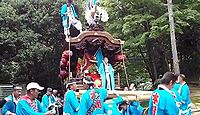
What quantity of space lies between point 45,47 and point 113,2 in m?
4.27

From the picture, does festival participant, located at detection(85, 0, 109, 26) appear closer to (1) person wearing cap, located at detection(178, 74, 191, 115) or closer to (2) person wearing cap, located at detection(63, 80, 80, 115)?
(1) person wearing cap, located at detection(178, 74, 191, 115)

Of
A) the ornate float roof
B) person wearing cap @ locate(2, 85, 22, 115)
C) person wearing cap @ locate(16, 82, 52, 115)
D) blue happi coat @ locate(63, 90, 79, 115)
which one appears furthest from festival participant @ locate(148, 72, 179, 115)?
the ornate float roof

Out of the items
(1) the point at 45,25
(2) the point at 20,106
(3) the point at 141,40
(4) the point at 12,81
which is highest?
(1) the point at 45,25

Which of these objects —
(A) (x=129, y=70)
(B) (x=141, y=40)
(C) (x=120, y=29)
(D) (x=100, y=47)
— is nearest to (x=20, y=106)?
(D) (x=100, y=47)

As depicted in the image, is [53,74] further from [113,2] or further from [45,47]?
[113,2]

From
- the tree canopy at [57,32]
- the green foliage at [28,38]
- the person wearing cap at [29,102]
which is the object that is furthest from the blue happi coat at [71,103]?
the green foliage at [28,38]

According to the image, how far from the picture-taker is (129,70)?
21391mm

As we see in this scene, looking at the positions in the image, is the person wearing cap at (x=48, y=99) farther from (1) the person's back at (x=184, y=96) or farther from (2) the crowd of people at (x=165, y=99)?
(2) the crowd of people at (x=165, y=99)

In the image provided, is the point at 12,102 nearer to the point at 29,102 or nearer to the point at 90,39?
the point at 29,102

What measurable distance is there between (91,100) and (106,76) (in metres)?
6.91

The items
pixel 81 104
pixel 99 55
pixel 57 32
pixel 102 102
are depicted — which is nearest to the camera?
pixel 81 104

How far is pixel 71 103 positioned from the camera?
7.75m

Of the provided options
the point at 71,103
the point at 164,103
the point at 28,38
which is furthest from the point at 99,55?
the point at 164,103

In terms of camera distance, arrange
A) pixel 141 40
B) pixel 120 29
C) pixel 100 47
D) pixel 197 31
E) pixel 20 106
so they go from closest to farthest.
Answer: pixel 20 106
pixel 100 47
pixel 141 40
pixel 120 29
pixel 197 31
